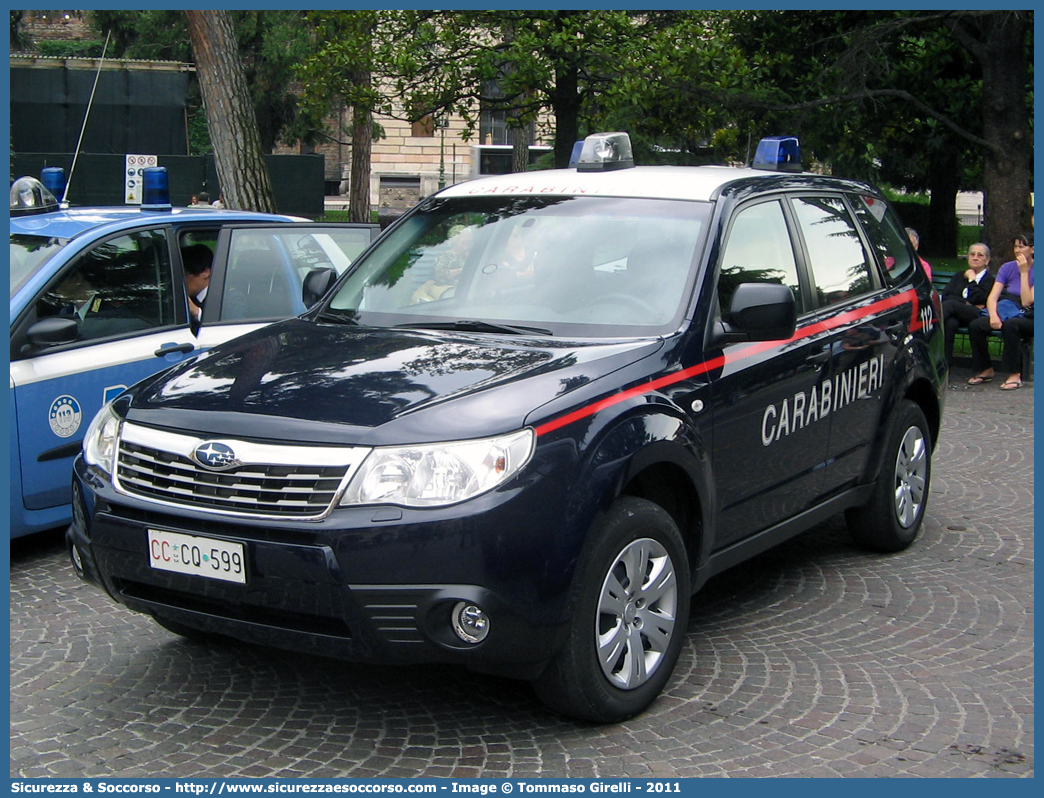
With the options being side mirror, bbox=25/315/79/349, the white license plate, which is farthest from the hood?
side mirror, bbox=25/315/79/349

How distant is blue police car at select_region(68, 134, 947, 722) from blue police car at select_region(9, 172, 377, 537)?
4.42 ft

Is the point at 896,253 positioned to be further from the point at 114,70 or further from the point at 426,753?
the point at 114,70

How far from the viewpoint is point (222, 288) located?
7082 millimetres

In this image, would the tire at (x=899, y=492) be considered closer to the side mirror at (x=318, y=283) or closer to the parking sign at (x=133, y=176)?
the side mirror at (x=318, y=283)

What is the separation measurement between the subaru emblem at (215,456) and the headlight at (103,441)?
0.47 metres

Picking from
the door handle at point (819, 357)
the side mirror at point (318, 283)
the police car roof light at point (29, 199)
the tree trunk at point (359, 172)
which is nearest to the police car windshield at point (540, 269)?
the side mirror at point (318, 283)

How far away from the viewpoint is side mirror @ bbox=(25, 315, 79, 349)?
588 centimetres

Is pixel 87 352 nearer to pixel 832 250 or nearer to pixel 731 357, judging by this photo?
pixel 731 357

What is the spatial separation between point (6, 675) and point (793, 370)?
323cm

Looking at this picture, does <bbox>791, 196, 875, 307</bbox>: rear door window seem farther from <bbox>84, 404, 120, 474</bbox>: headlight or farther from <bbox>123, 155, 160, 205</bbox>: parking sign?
<bbox>123, 155, 160, 205</bbox>: parking sign

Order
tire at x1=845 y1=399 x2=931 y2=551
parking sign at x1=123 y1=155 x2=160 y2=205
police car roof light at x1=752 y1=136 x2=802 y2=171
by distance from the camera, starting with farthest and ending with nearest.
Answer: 1. parking sign at x1=123 y1=155 x2=160 y2=205
2. police car roof light at x1=752 y1=136 x2=802 y2=171
3. tire at x1=845 y1=399 x2=931 y2=551

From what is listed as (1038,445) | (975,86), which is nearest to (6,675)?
(1038,445)

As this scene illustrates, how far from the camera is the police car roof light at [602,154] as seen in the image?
18.5ft

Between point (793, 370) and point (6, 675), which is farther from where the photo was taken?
point (793, 370)
